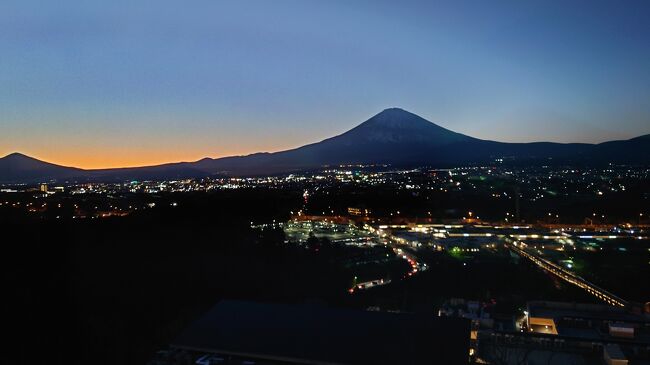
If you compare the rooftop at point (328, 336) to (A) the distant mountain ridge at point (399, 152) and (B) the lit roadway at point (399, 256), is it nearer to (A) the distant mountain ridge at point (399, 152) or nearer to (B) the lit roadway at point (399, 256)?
(B) the lit roadway at point (399, 256)

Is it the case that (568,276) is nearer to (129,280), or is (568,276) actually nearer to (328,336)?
(328,336)

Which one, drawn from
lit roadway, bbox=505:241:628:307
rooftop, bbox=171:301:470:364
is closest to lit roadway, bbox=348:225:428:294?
lit roadway, bbox=505:241:628:307

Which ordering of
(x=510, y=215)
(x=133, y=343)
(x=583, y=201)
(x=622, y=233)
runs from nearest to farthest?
(x=133, y=343) < (x=622, y=233) < (x=510, y=215) < (x=583, y=201)

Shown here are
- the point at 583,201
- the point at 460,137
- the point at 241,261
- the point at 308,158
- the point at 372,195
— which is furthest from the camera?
the point at 308,158

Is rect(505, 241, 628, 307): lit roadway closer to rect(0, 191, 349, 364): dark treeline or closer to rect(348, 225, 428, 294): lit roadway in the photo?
rect(348, 225, 428, 294): lit roadway

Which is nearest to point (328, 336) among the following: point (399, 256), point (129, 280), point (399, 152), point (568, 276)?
point (129, 280)

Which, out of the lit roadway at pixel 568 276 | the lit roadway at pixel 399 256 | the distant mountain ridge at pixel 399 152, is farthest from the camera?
the distant mountain ridge at pixel 399 152

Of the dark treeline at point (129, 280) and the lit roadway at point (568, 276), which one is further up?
the dark treeline at point (129, 280)

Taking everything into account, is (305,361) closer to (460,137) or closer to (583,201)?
(583,201)

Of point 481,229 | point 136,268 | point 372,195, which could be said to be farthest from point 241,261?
point 372,195

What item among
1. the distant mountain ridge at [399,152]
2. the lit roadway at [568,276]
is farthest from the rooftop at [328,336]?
the distant mountain ridge at [399,152]
